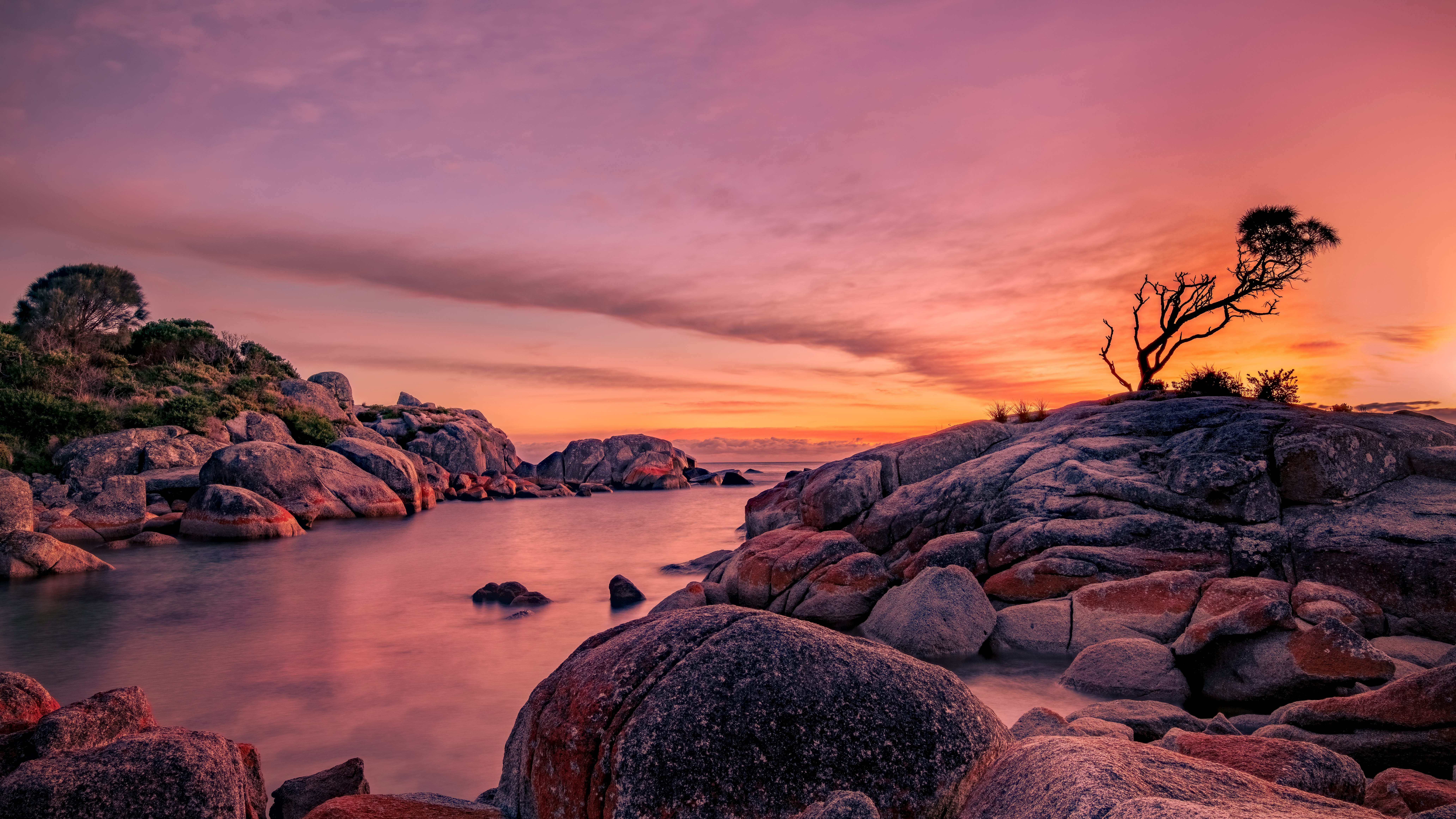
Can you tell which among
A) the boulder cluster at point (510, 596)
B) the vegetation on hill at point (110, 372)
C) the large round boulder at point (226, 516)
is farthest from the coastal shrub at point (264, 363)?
the boulder cluster at point (510, 596)

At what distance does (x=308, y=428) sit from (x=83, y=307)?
36.9 m

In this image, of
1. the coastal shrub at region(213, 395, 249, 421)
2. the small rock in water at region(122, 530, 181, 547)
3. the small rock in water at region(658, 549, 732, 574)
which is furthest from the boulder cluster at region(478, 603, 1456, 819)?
the coastal shrub at region(213, 395, 249, 421)

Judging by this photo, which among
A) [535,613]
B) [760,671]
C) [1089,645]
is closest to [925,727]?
[760,671]

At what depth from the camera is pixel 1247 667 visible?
9.33m

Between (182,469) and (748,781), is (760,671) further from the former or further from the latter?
(182,469)

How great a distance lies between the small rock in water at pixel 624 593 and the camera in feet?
66.7

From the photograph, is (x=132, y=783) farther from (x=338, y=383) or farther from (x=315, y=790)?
(x=338, y=383)

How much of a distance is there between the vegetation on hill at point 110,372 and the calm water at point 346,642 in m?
15.7

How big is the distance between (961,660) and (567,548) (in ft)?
77.6

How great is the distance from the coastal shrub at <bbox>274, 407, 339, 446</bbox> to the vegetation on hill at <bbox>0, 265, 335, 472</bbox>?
78 mm

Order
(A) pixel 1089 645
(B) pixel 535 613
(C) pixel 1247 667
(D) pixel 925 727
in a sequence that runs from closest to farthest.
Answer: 1. (D) pixel 925 727
2. (C) pixel 1247 667
3. (A) pixel 1089 645
4. (B) pixel 535 613

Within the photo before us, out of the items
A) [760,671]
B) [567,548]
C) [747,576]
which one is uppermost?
[760,671]

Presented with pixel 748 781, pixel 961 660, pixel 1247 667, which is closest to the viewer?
pixel 748 781

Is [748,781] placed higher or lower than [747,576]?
higher
